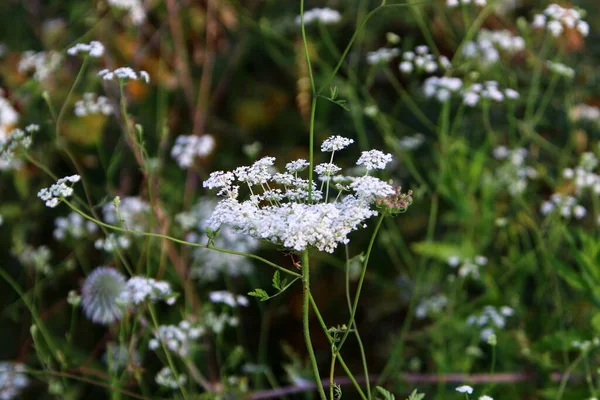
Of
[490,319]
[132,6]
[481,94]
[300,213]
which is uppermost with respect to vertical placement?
[300,213]

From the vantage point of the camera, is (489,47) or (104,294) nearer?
(104,294)

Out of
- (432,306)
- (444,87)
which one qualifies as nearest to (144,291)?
(432,306)

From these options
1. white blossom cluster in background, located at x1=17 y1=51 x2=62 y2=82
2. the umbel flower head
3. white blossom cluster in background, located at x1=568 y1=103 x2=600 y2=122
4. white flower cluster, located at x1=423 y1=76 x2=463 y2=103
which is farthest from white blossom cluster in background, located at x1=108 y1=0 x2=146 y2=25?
white blossom cluster in background, located at x1=568 y1=103 x2=600 y2=122

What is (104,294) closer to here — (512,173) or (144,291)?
(144,291)

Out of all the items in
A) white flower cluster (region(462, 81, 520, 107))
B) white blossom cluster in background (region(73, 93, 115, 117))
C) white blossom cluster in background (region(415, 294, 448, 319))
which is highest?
white flower cluster (region(462, 81, 520, 107))

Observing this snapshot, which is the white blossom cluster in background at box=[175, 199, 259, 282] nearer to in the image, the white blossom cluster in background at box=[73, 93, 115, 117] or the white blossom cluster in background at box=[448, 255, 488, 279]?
the white blossom cluster in background at box=[73, 93, 115, 117]

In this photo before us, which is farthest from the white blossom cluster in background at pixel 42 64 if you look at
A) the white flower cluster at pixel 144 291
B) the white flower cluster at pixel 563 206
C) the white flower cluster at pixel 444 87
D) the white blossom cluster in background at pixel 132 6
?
the white flower cluster at pixel 563 206

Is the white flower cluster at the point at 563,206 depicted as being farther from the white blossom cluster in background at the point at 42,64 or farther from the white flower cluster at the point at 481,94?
the white blossom cluster in background at the point at 42,64
